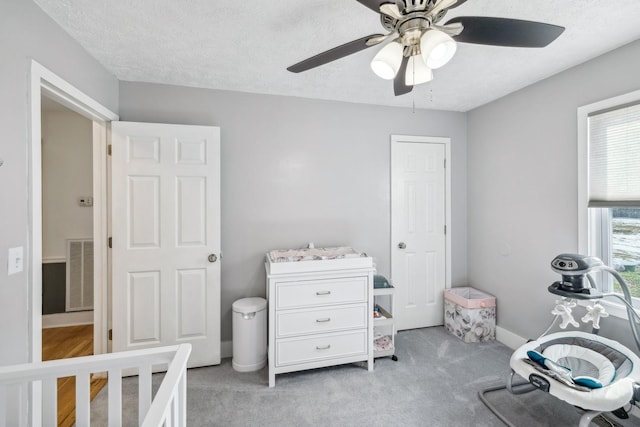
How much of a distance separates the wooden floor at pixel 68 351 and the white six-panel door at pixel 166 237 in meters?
0.37

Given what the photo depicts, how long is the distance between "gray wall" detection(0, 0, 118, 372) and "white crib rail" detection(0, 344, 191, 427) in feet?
1.32

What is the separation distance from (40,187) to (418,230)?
10.0 ft

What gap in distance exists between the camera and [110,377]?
3.53 feet

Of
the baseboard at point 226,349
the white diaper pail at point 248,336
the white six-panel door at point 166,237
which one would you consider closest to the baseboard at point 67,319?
the white six-panel door at point 166,237

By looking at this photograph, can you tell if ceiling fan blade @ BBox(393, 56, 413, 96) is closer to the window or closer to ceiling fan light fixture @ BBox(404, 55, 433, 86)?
ceiling fan light fixture @ BBox(404, 55, 433, 86)

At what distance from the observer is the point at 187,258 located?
2.37 metres

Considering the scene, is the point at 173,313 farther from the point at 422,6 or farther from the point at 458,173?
the point at 458,173

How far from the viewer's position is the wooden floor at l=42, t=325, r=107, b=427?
6.24 feet

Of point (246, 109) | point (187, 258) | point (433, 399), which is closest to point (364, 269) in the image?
point (433, 399)

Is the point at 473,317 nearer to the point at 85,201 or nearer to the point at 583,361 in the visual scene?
the point at 583,361

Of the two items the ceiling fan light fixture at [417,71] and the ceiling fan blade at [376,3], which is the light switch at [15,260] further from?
the ceiling fan light fixture at [417,71]

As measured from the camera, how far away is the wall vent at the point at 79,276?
10.5ft

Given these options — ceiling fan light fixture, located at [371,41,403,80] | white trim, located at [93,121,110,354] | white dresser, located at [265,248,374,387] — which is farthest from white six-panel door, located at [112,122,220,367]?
ceiling fan light fixture, located at [371,41,403,80]

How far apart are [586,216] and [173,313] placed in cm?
332
